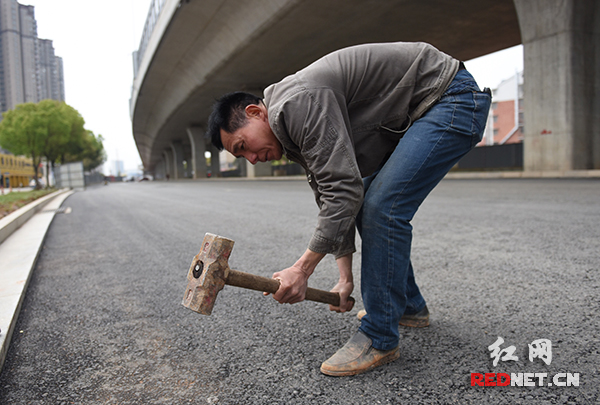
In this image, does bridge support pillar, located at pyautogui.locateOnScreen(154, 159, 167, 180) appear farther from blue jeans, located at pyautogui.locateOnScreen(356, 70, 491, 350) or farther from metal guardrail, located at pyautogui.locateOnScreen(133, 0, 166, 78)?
blue jeans, located at pyautogui.locateOnScreen(356, 70, 491, 350)

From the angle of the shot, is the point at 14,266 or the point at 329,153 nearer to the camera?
the point at 329,153

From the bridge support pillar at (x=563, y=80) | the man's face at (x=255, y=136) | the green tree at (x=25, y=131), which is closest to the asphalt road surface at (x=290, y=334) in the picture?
the man's face at (x=255, y=136)

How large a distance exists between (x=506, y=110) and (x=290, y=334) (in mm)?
86732

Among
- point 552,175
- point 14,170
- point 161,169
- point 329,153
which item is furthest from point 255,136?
point 161,169

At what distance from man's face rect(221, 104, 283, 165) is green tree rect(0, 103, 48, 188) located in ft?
114

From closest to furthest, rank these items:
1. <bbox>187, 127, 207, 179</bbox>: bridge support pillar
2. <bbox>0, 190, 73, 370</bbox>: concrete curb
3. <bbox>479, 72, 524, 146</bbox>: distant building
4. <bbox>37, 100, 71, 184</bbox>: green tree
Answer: <bbox>0, 190, 73, 370</bbox>: concrete curb → <bbox>37, 100, 71, 184</bbox>: green tree → <bbox>187, 127, 207, 179</bbox>: bridge support pillar → <bbox>479, 72, 524, 146</bbox>: distant building

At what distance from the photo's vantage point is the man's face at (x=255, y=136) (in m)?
1.73

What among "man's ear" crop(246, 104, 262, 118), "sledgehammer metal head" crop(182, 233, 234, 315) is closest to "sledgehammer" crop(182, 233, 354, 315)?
"sledgehammer metal head" crop(182, 233, 234, 315)

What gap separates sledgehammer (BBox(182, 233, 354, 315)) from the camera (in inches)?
62.3

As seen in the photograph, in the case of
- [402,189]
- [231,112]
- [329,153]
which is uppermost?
[231,112]

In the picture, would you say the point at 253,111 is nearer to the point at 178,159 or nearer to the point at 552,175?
the point at 552,175

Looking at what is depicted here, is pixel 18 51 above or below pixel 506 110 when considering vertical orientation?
below

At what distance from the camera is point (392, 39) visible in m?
A: 20.0
